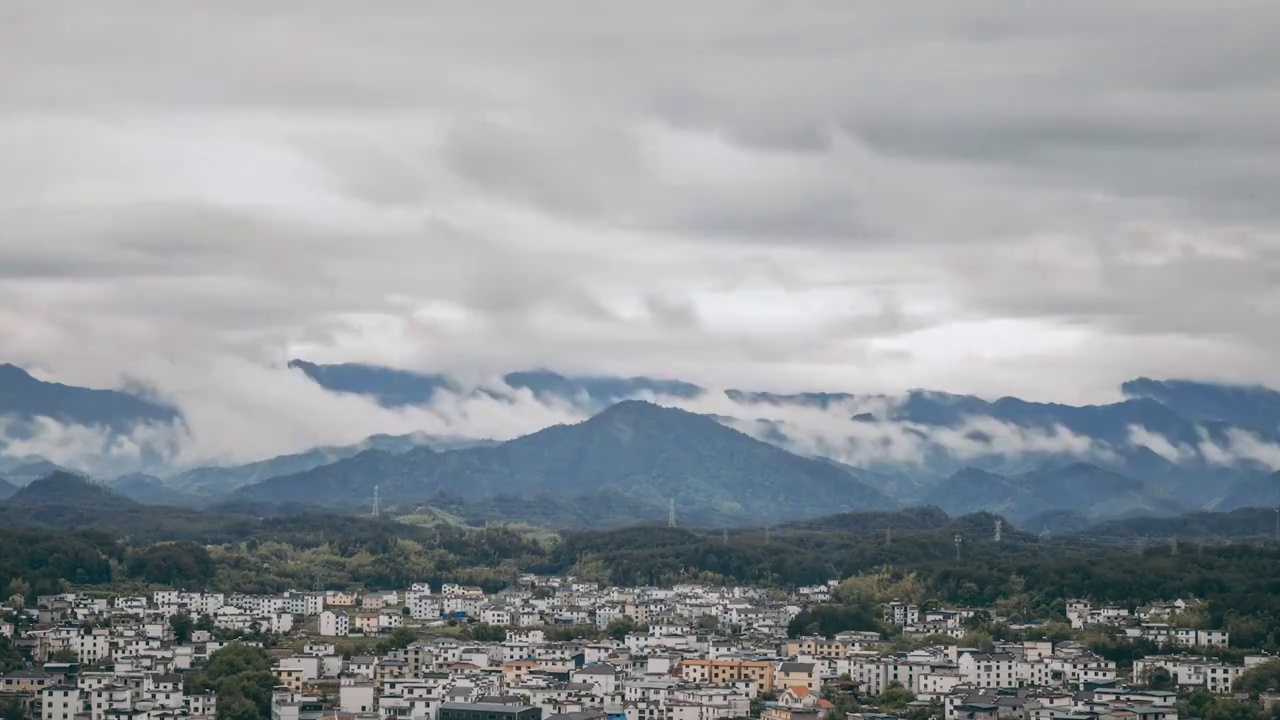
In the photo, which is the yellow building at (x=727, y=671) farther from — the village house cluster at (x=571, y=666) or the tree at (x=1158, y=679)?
the tree at (x=1158, y=679)

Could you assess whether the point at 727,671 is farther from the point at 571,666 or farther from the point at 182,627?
the point at 182,627

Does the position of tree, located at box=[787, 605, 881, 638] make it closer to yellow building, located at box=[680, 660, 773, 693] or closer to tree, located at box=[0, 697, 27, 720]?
yellow building, located at box=[680, 660, 773, 693]

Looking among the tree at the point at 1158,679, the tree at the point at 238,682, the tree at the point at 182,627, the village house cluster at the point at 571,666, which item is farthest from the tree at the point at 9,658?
the tree at the point at 1158,679

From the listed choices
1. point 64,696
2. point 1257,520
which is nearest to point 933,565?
point 64,696

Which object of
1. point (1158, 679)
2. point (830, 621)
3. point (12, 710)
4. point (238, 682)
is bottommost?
point (12, 710)

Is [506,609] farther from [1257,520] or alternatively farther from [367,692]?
[1257,520]

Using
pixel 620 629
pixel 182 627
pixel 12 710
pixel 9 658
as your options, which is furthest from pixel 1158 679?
pixel 9 658

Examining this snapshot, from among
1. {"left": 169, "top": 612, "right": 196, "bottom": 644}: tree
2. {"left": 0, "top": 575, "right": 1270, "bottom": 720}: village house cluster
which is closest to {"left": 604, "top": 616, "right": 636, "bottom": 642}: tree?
{"left": 0, "top": 575, "right": 1270, "bottom": 720}: village house cluster
